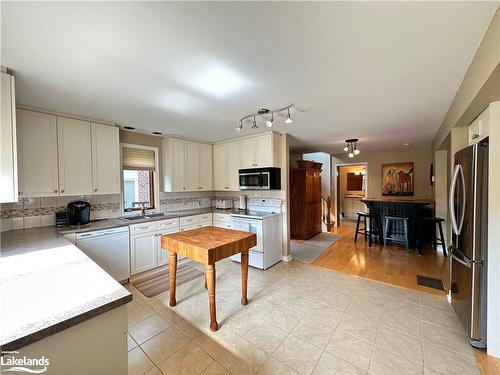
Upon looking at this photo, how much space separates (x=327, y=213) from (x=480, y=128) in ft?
15.8

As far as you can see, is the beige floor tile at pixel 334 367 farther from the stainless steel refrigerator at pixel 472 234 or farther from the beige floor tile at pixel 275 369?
the stainless steel refrigerator at pixel 472 234

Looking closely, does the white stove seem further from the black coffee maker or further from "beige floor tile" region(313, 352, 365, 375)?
the black coffee maker

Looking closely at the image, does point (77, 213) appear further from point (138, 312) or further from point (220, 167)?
point (220, 167)

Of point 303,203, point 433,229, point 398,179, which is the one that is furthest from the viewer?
point 398,179

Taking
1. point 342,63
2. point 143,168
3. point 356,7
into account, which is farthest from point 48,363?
point 143,168

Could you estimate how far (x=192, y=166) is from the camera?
4.41m

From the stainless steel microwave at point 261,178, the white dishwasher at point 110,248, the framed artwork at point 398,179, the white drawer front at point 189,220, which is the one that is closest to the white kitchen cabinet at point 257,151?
the stainless steel microwave at point 261,178

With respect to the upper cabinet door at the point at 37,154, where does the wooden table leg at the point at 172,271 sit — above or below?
below

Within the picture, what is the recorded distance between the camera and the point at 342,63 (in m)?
1.66

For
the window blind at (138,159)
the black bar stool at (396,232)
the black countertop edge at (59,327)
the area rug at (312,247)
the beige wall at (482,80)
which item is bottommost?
the area rug at (312,247)

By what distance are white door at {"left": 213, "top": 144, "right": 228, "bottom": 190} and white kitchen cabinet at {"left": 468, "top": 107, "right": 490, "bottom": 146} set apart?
3.72 m

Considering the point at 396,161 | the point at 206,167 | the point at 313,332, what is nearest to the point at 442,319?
the point at 313,332

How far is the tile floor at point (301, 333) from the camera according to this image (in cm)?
171

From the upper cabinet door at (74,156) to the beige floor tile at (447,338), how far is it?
172 inches
